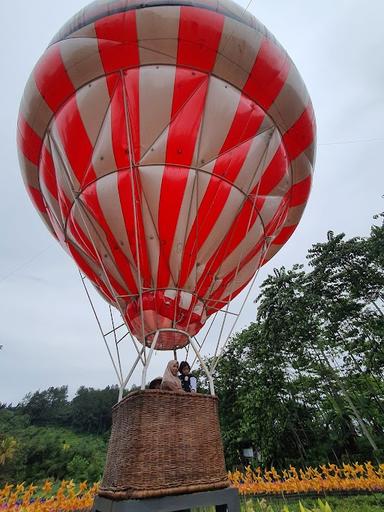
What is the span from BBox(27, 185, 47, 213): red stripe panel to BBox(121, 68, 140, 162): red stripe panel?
1949mm

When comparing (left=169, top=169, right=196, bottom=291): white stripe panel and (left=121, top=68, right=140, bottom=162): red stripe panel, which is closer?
(left=121, top=68, right=140, bottom=162): red stripe panel

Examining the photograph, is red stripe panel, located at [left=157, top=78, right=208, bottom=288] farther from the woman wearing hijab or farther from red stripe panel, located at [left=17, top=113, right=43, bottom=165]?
red stripe panel, located at [left=17, top=113, right=43, bottom=165]

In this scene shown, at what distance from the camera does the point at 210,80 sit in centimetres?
324

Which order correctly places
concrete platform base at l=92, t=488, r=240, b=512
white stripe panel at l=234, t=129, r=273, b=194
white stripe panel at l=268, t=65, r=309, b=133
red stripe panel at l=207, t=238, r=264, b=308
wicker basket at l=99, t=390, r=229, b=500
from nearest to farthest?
concrete platform base at l=92, t=488, r=240, b=512 → wicker basket at l=99, t=390, r=229, b=500 → white stripe panel at l=268, t=65, r=309, b=133 → white stripe panel at l=234, t=129, r=273, b=194 → red stripe panel at l=207, t=238, r=264, b=308

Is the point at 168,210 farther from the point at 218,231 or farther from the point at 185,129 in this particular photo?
the point at 185,129

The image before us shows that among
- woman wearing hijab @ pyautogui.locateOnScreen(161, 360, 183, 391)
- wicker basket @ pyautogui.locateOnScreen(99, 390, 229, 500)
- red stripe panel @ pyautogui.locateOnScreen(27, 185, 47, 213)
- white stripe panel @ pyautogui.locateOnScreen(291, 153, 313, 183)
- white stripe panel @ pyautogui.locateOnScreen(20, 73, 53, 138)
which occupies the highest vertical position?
red stripe panel @ pyautogui.locateOnScreen(27, 185, 47, 213)

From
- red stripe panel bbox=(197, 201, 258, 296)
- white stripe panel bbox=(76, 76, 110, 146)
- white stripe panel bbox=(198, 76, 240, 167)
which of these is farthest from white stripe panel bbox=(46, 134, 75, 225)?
red stripe panel bbox=(197, 201, 258, 296)

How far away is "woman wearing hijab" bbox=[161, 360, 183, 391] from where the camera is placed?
2697 mm

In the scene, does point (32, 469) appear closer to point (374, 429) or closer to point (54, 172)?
point (374, 429)

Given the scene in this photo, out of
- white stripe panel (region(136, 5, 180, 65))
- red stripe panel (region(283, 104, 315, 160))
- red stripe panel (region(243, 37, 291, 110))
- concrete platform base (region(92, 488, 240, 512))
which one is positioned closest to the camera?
concrete platform base (region(92, 488, 240, 512))

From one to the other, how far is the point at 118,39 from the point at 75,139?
1.04m

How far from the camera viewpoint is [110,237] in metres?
3.54

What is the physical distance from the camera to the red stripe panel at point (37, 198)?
14.2ft


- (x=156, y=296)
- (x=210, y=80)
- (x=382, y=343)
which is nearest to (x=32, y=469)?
(x=382, y=343)
